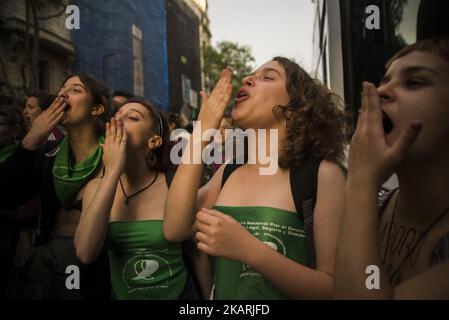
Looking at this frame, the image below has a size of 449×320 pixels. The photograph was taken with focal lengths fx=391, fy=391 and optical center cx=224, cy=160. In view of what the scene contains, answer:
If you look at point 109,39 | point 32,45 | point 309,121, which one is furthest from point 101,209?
point 109,39

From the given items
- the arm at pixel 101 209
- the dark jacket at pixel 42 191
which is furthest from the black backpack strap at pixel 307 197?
the dark jacket at pixel 42 191

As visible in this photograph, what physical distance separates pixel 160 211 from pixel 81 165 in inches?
20.4

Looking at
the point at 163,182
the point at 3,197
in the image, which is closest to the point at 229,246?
the point at 163,182

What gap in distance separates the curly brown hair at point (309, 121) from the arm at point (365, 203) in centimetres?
53

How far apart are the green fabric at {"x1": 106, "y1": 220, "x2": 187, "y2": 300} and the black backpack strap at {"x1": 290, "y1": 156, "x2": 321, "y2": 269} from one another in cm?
62

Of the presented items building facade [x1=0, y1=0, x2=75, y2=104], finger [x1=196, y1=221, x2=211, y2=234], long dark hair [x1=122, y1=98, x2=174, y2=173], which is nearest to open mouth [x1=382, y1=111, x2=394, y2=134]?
finger [x1=196, y1=221, x2=211, y2=234]

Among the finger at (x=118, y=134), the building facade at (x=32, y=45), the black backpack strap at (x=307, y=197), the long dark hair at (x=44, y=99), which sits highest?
the building facade at (x=32, y=45)

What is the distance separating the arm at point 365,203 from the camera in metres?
0.91

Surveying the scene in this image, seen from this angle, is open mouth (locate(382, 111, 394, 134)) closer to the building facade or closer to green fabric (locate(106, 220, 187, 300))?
green fabric (locate(106, 220, 187, 300))

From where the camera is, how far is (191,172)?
1.48 meters

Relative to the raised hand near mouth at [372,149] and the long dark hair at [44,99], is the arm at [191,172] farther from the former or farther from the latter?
the long dark hair at [44,99]

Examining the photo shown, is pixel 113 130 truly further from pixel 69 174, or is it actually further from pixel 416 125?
pixel 416 125

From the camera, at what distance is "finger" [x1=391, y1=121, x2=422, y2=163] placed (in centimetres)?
86

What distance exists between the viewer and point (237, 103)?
1.62 meters
